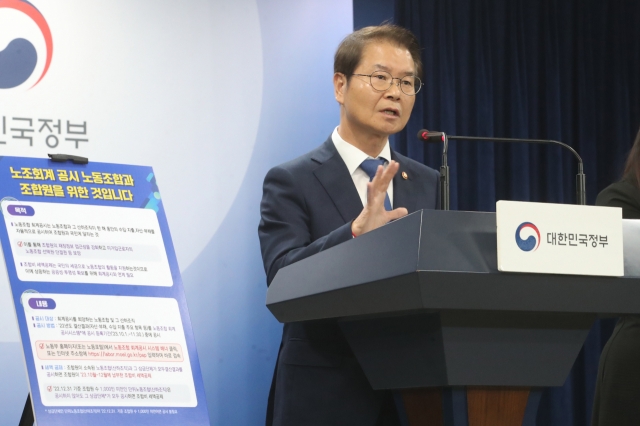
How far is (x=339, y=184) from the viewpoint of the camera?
74.8 inches

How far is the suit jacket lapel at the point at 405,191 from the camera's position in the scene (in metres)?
1.93

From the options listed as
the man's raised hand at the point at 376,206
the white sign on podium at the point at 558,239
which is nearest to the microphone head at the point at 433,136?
the man's raised hand at the point at 376,206

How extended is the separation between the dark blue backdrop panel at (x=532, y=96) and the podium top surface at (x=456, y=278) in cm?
267

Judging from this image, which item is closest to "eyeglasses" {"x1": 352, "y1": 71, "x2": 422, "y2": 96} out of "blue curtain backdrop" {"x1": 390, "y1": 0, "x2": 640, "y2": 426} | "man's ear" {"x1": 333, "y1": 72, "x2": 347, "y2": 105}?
"man's ear" {"x1": 333, "y1": 72, "x2": 347, "y2": 105}

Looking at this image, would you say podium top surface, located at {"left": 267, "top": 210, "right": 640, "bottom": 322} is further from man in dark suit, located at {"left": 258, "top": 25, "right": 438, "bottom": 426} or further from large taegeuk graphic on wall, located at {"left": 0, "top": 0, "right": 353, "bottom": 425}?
large taegeuk graphic on wall, located at {"left": 0, "top": 0, "right": 353, "bottom": 425}

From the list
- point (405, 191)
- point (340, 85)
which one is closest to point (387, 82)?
point (340, 85)

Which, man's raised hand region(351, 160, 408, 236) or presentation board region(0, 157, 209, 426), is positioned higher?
man's raised hand region(351, 160, 408, 236)

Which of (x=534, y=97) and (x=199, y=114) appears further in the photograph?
(x=534, y=97)

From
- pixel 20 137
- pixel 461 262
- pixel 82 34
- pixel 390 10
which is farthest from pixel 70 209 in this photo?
pixel 390 10

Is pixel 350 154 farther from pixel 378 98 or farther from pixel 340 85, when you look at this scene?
pixel 340 85

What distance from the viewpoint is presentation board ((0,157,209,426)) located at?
5.98 feet

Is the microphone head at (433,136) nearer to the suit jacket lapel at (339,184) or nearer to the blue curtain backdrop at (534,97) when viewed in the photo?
the suit jacket lapel at (339,184)

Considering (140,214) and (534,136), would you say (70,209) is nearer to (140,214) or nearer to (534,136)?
(140,214)

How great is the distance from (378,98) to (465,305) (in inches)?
45.1
